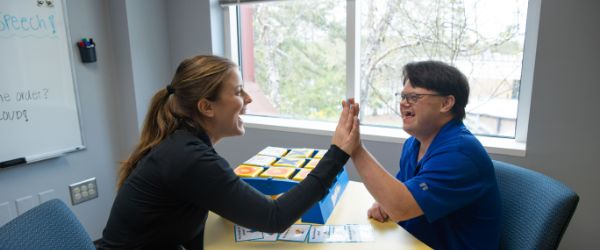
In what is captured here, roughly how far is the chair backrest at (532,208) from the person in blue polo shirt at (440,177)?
81 millimetres

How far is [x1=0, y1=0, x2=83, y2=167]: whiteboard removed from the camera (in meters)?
2.13

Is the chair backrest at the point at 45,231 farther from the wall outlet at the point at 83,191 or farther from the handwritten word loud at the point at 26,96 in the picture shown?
the wall outlet at the point at 83,191

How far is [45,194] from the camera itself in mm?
2398

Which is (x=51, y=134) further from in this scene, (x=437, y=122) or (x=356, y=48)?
(x=437, y=122)

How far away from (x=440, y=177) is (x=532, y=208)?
0.34 metres

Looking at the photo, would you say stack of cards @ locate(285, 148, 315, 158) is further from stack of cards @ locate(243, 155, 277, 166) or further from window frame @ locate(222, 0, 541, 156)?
window frame @ locate(222, 0, 541, 156)

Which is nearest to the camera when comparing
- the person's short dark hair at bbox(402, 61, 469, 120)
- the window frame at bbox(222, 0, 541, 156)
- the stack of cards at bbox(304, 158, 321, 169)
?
the person's short dark hair at bbox(402, 61, 469, 120)

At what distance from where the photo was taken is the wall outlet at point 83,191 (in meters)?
2.53

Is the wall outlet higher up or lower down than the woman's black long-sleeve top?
lower down

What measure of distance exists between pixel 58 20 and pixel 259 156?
5.13ft

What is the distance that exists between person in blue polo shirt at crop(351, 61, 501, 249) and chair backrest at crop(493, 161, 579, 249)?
0.27 feet

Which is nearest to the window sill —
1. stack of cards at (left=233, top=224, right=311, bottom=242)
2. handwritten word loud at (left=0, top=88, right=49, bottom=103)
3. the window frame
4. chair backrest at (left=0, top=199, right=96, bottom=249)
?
the window frame

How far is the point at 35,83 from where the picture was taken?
7.36 feet

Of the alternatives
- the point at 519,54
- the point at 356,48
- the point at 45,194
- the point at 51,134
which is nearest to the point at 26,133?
the point at 51,134
